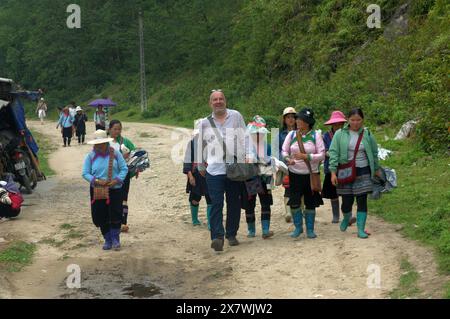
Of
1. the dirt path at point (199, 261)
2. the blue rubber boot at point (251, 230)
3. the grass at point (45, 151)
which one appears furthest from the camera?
the grass at point (45, 151)

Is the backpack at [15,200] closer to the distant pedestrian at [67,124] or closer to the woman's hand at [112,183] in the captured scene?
the woman's hand at [112,183]

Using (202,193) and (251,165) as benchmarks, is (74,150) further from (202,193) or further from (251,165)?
(251,165)

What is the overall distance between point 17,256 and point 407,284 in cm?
505

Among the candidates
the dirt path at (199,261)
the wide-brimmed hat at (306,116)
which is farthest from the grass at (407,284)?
the wide-brimmed hat at (306,116)

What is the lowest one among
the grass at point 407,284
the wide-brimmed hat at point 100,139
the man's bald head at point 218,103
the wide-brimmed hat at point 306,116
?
the grass at point 407,284

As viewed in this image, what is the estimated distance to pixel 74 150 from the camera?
80.5ft

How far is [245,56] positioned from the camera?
134ft

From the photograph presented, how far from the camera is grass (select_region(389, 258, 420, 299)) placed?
6.57 m

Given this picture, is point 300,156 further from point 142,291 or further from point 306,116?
point 142,291

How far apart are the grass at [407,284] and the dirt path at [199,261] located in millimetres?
73

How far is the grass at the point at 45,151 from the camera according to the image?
19.0 meters

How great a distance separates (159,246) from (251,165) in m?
1.87

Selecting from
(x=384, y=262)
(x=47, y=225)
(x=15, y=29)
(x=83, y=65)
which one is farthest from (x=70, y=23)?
(x=384, y=262)

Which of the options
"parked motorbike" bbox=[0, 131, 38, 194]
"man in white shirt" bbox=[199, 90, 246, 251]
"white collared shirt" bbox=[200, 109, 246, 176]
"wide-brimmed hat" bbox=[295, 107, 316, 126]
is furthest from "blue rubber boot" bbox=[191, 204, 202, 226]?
"parked motorbike" bbox=[0, 131, 38, 194]
